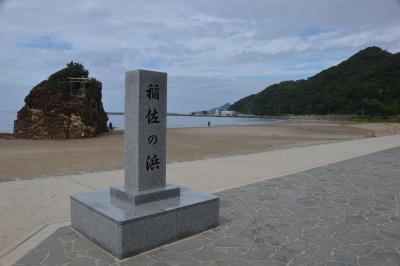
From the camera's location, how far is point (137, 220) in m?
4.02

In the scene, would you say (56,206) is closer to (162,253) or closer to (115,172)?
(162,253)

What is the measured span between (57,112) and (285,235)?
20.5 metres

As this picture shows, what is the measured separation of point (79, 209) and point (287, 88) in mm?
117470

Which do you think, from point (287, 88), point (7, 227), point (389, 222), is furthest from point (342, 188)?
point (287, 88)

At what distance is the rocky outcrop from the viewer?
22.1 metres

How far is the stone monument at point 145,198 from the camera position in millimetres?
4148

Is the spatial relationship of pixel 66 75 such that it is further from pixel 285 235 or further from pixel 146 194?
pixel 285 235

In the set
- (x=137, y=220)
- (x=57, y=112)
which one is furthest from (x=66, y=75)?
(x=137, y=220)

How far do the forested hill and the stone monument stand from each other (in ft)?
254

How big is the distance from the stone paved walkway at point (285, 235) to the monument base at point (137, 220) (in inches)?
4.6

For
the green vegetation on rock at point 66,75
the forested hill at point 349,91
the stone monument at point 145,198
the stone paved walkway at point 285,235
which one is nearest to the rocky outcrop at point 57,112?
the green vegetation on rock at point 66,75

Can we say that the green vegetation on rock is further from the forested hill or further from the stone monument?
the forested hill

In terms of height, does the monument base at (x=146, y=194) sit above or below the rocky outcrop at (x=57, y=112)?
below

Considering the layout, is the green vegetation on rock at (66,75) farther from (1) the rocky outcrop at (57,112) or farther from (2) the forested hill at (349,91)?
(2) the forested hill at (349,91)
